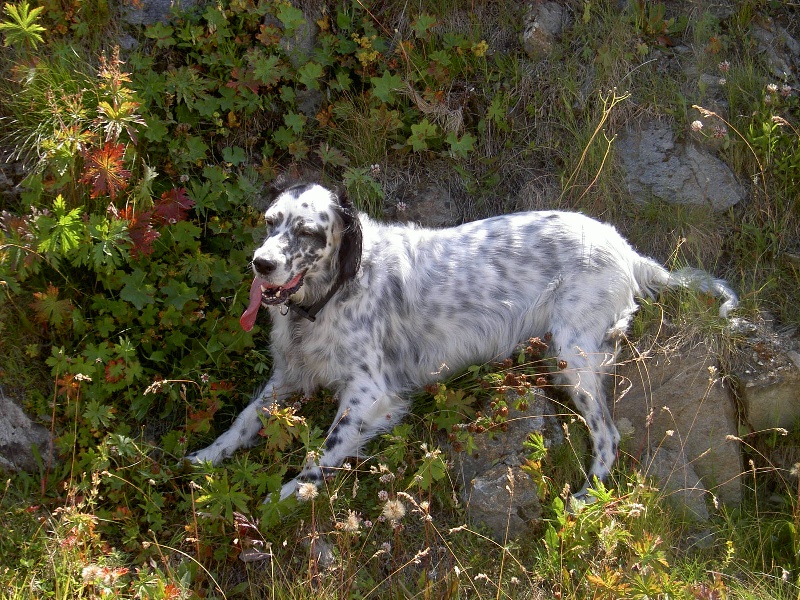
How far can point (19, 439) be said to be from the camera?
3.98 meters

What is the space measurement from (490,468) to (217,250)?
2.11 m

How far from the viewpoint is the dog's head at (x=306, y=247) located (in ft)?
12.9

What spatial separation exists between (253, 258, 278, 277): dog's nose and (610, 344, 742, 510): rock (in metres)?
1.93

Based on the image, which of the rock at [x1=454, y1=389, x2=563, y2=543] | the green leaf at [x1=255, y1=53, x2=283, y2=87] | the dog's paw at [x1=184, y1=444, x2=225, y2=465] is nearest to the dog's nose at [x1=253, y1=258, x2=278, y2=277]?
the dog's paw at [x1=184, y1=444, x2=225, y2=465]

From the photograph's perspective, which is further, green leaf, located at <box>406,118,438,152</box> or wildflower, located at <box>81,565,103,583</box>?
green leaf, located at <box>406,118,438,152</box>

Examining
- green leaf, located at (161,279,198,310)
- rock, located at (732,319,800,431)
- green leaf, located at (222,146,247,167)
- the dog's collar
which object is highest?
green leaf, located at (222,146,247,167)

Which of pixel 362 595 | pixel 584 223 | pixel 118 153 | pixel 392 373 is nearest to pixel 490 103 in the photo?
pixel 584 223

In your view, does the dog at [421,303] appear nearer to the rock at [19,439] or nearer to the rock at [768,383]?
the rock at [768,383]

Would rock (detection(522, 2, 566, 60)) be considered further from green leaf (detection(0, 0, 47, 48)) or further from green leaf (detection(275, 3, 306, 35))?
green leaf (detection(0, 0, 47, 48))

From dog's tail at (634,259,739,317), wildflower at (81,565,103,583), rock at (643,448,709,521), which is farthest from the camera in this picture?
dog's tail at (634,259,739,317)

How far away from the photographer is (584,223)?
15.2 feet

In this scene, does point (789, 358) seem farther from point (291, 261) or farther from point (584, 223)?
point (291, 261)

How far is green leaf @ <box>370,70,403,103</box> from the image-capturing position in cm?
525

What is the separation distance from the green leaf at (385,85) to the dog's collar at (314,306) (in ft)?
5.35
